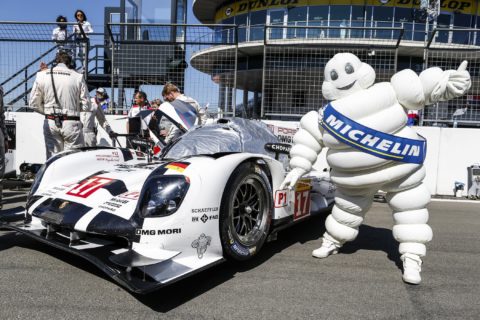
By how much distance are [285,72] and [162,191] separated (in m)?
5.35

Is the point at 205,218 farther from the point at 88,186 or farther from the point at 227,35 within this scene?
the point at 227,35

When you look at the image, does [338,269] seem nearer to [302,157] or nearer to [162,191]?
[302,157]

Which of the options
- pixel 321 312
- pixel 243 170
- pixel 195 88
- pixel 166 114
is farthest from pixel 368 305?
pixel 195 88

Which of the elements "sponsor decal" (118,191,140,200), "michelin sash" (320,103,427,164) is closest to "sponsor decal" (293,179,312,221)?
"michelin sash" (320,103,427,164)

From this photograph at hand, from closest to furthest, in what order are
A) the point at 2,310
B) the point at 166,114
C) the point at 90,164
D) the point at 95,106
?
the point at 2,310
the point at 90,164
the point at 166,114
the point at 95,106

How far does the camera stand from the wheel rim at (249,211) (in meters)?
2.66

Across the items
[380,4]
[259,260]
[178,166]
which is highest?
[380,4]

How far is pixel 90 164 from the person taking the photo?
3.23 metres

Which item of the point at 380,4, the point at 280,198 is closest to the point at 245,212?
the point at 280,198

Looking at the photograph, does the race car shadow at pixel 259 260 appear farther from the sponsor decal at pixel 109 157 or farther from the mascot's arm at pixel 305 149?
the sponsor decal at pixel 109 157

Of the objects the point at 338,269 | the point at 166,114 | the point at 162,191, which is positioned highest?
the point at 166,114

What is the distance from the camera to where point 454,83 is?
105 inches

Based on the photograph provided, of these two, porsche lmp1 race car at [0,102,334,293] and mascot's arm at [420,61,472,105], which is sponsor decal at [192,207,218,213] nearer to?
porsche lmp1 race car at [0,102,334,293]

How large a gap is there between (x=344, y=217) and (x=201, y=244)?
127 centimetres
